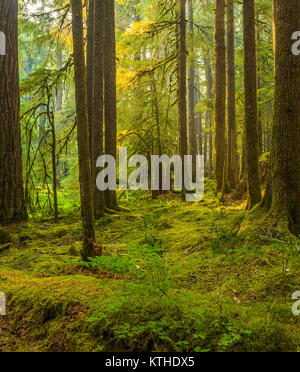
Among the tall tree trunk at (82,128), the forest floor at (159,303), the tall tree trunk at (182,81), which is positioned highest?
the tall tree trunk at (182,81)

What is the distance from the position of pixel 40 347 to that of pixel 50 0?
10.9 metres

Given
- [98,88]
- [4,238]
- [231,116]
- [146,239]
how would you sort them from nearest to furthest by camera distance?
[146,239]
[4,238]
[98,88]
[231,116]

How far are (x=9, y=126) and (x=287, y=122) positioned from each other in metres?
6.56

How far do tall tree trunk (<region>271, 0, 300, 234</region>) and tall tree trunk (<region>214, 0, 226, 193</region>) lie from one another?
6.59 meters

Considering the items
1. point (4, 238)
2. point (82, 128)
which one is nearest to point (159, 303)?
point (82, 128)

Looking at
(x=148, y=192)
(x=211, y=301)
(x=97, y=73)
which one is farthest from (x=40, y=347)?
(x=148, y=192)

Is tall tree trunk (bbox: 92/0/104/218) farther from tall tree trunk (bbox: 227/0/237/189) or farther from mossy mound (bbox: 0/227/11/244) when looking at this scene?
tall tree trunk (bbox: 227/0/237/189)

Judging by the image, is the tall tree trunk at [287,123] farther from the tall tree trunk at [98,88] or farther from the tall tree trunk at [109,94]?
the tall tree trunk at [109,94]

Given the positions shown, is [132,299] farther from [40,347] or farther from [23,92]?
[23,92]

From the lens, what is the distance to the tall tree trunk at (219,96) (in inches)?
455

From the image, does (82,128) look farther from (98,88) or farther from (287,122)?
(98,88)

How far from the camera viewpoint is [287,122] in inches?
202

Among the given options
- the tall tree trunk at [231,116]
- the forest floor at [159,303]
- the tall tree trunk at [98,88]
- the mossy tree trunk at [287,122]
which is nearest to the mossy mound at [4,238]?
the forest floor at [159,303]

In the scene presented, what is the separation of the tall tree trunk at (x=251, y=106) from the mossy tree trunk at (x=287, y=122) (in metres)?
2.02
